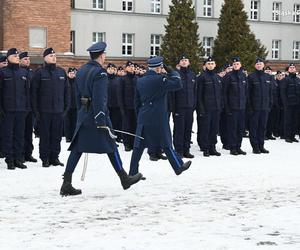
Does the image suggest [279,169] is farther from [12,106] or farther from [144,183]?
[12,106]

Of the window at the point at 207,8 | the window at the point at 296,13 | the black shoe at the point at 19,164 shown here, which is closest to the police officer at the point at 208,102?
the black shoe at the point at 19,164

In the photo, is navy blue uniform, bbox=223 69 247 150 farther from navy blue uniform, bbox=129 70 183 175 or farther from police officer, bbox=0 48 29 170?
police officer, bbox=0 48 29 170

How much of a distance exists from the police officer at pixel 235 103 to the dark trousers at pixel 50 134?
A: 417cm

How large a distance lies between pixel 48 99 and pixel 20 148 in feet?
3.39

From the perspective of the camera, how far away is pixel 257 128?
48.2ft

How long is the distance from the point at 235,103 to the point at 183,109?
136 centimetres

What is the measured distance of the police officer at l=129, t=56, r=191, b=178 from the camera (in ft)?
32.7

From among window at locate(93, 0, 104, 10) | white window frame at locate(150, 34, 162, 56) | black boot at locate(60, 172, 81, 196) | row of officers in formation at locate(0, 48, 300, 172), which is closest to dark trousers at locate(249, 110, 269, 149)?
row of officers in formation at locate(0, 48, 300, 172)

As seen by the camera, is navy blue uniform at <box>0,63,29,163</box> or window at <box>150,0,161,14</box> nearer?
navy blue uniform at <box>0,63,29,163</box>

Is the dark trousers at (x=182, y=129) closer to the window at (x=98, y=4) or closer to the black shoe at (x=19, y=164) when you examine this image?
the black shoe at (x=19, y=164)

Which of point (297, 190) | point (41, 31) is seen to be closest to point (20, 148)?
point (297, 190)

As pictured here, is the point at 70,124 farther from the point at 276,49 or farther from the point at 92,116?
the point at 276,49

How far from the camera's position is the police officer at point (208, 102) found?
1415cm

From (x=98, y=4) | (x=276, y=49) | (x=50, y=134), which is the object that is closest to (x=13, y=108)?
(x=50, y=134)
